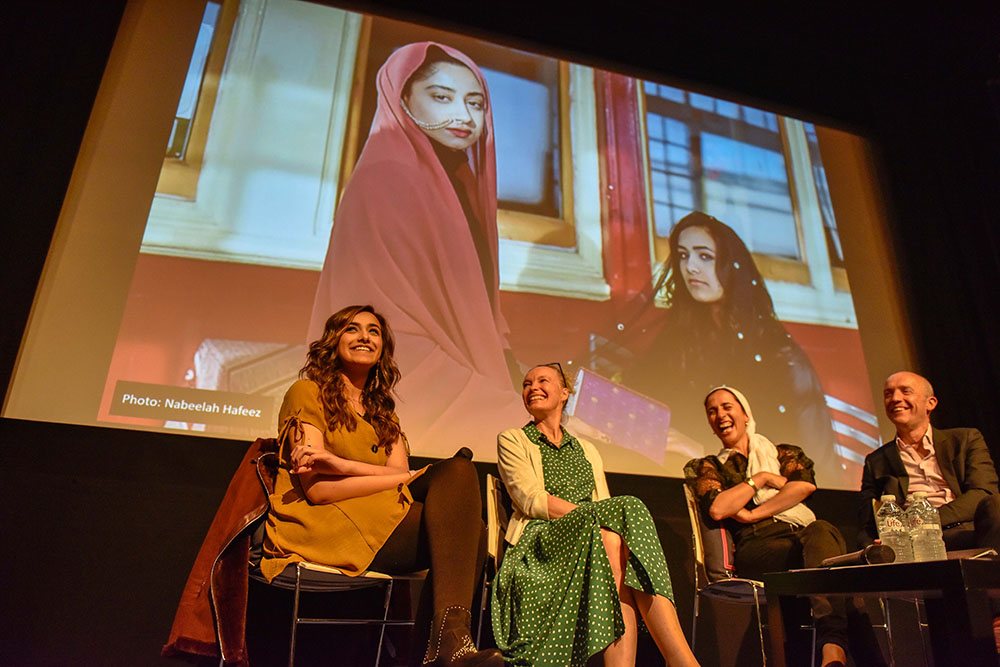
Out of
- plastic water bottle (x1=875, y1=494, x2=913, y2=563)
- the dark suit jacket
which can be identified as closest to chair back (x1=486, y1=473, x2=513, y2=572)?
plastic water bottle (x1=875, y1=494, x2=913, y2=563)

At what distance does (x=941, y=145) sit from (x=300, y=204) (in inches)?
143

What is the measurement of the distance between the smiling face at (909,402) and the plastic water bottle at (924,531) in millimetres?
904

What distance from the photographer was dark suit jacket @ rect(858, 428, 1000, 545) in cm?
236

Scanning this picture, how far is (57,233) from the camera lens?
2.64 m

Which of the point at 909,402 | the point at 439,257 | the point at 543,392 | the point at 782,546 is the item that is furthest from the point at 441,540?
the point at 909,402

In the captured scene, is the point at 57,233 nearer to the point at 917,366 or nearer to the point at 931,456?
the point at 931,456

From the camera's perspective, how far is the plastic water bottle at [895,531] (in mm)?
1750

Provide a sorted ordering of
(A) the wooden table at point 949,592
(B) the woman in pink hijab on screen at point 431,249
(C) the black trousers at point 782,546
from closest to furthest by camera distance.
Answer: (A) the wooden table at point 949,592
(C) the black trousers at point 782,546
(B) the woman in pink hijab on screen at point 431,249

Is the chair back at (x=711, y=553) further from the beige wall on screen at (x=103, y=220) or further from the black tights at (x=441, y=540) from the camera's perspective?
the beige wall on screen at (x=103, y=220)

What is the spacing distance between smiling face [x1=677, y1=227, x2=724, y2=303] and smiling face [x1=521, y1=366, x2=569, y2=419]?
1.05 meters

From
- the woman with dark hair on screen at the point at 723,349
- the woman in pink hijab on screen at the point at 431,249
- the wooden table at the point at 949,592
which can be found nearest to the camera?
the wooden table at the point at 949,592

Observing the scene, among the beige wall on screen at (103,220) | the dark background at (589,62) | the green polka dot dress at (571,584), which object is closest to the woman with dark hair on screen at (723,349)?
the dark background at (589,62)

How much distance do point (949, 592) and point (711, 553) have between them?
3.78 feet

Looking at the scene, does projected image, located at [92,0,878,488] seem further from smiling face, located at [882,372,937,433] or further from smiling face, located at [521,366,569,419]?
smiling face, located at [882,372,937,433]
